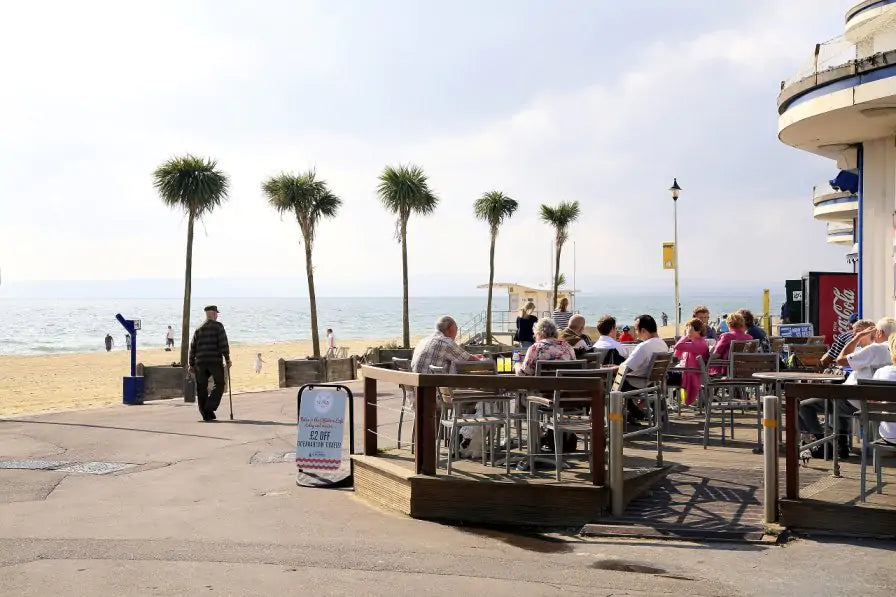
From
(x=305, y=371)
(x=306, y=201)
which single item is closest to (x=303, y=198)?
(x=306, y=201)

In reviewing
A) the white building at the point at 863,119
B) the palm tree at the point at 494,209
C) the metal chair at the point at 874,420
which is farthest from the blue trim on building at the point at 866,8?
the palm tree at the point at 494,209

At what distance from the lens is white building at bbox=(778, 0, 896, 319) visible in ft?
50.4

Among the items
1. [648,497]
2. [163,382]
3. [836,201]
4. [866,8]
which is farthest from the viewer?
[836,201]

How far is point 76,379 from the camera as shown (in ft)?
126

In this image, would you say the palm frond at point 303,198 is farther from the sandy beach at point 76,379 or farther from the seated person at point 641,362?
the seated person at point 641,362

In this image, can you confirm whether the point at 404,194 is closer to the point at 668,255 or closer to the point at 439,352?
the point at 668,255

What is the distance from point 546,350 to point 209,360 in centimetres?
721

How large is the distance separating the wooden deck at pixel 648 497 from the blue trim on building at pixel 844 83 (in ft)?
28.4

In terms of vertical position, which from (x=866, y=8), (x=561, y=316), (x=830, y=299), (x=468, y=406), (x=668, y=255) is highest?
(x=866, y=8)

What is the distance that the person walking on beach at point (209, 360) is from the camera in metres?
14.2

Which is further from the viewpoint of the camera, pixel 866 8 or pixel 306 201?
pixel 306 201

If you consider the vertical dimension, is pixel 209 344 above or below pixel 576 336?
below

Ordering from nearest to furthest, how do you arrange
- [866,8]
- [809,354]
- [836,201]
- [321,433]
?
[321,433]
[809,354]
[866,8]
[836,201]

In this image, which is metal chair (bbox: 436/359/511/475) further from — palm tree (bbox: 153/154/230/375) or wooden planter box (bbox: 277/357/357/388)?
palm tree (bbox: 153/154/230/375)
